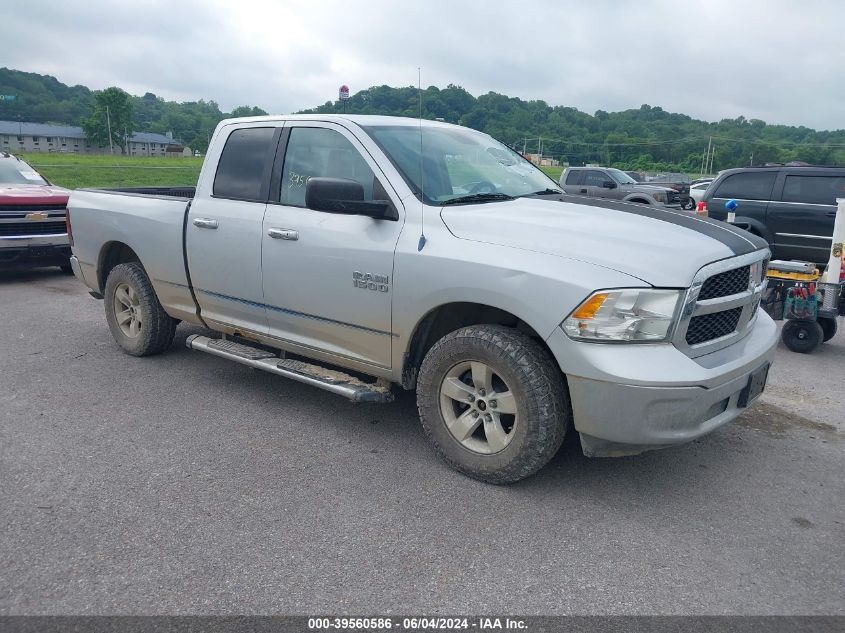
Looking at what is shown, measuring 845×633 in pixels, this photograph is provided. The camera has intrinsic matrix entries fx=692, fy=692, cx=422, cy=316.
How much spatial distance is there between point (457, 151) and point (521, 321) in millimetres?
1424

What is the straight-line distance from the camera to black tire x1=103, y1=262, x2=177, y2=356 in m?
5.66

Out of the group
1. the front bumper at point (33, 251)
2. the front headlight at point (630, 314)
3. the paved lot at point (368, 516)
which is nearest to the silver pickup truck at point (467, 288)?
the front headlight at point (630, 314)

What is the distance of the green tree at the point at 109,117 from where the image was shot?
Result: 355ft

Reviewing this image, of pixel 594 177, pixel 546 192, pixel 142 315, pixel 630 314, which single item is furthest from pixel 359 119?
pixel 594 177

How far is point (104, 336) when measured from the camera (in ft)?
22.0

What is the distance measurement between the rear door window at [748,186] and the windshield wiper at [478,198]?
7.72 metres

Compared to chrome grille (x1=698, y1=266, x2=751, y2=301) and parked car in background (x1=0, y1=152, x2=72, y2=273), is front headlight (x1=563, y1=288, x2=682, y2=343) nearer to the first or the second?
chrome grille (x1=698, y1=266, x2=751, y2=301)

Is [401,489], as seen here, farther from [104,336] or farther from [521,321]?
[104,336]

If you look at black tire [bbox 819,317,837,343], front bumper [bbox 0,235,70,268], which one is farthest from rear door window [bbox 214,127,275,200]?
front bumper [bbox 0,235,70,268]

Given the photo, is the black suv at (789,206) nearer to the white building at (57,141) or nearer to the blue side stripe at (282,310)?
the blue side stripe at (282,310)

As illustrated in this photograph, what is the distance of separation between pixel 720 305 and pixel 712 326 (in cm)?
11

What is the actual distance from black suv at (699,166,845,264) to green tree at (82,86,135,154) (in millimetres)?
115056

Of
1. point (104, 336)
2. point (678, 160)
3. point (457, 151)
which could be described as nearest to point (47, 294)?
point (104, 336)

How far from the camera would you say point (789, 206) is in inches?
399
